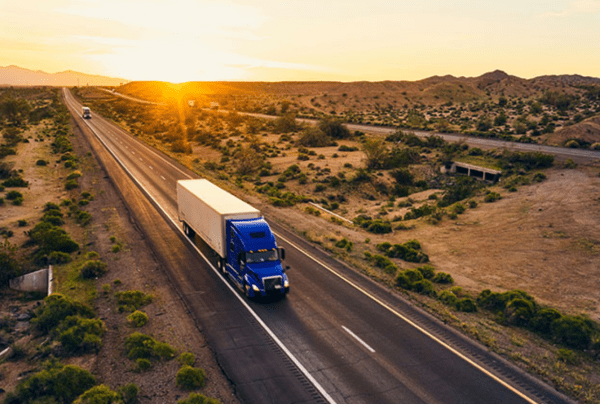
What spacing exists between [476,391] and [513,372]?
7.61 feet

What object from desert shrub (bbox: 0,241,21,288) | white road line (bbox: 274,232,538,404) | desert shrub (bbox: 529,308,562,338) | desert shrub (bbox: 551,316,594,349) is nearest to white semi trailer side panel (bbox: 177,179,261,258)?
white road line (bbox: 274,232,538,404)

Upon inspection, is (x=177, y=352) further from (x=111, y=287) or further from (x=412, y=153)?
(x=412, y=153)

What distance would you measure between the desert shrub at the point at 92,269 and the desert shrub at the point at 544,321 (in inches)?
920

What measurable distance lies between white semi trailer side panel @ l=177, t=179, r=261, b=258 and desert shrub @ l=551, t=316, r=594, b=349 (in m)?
15.5

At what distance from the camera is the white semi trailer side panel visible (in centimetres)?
2166

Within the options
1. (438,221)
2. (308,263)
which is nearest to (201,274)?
(308,263)

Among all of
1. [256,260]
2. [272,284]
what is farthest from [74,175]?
[272,284]

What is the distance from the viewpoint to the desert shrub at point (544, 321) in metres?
18.3

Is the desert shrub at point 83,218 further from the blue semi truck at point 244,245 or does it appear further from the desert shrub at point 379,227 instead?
the desert shrub at point 379,227

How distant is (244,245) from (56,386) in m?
9.53

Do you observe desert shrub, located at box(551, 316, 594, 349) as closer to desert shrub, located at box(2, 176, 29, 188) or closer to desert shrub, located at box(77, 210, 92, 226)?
desert shrub, located at box(77, 210, 92, 226)

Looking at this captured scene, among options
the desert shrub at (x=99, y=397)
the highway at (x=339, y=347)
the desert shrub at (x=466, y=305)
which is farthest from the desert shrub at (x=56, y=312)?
the desert shrub at (x=466, y=305)

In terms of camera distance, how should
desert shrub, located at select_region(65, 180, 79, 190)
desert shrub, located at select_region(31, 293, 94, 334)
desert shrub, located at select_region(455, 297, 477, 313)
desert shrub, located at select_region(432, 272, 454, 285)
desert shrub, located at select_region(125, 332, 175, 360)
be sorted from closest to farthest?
desert shrub, located at select_region(125, 332, 175, 360), desert shrub, located at select_region(31, 293, 94, 334), desert shrub, located at select_region(455, 297, 477, 313), desert shrub, located at select_region(432, 272, 454, 285), desert shrub, located at select_region(65, 180, 79, 190)

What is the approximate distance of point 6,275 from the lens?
22984 mm
